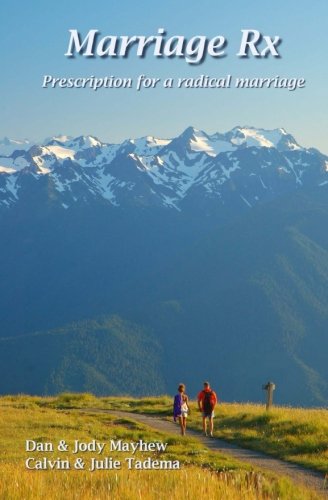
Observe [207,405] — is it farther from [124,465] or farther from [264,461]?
[124,465]

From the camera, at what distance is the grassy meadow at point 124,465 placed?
560 inches

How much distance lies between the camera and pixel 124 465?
21.1m

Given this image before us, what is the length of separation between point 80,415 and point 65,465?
21204 millimetres

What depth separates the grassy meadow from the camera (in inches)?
560

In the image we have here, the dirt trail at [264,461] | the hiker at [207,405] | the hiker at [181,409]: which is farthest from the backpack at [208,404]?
the dirt trail at [264,461]

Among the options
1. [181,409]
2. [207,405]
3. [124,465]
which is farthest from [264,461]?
[207,405]

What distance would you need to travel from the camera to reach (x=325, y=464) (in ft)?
81.2

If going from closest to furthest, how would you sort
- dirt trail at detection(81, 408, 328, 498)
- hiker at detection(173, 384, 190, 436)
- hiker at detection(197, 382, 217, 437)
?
dirt trail at detection(81, 408, 328, 498)
hiker at detection(173, 384, 190, 436)
hiker at detection(197, 382, 217, 437)

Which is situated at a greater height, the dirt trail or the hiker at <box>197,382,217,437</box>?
the hiker at <box>197,382,217,437</box>

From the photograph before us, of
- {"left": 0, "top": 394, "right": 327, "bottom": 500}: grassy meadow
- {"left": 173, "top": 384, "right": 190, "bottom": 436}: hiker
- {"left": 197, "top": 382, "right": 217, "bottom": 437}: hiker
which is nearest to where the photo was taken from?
{"left": 0, "top": 394, "right": 327, "bottom": 500}: grassy meadow

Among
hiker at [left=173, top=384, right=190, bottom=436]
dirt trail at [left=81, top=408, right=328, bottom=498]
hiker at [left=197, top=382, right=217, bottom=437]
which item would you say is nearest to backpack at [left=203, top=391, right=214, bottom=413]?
hiker at [left=197, top=382, right=217, bottom=437]

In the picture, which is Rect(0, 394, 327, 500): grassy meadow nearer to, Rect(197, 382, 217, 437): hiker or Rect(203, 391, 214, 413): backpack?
Rect(197, 382, 217, 437): hiker

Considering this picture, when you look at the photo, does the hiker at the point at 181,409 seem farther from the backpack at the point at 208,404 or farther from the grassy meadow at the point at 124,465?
the grassy meadow at the point at 124,465

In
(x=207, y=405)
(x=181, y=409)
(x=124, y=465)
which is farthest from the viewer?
(x=207, y=405)
